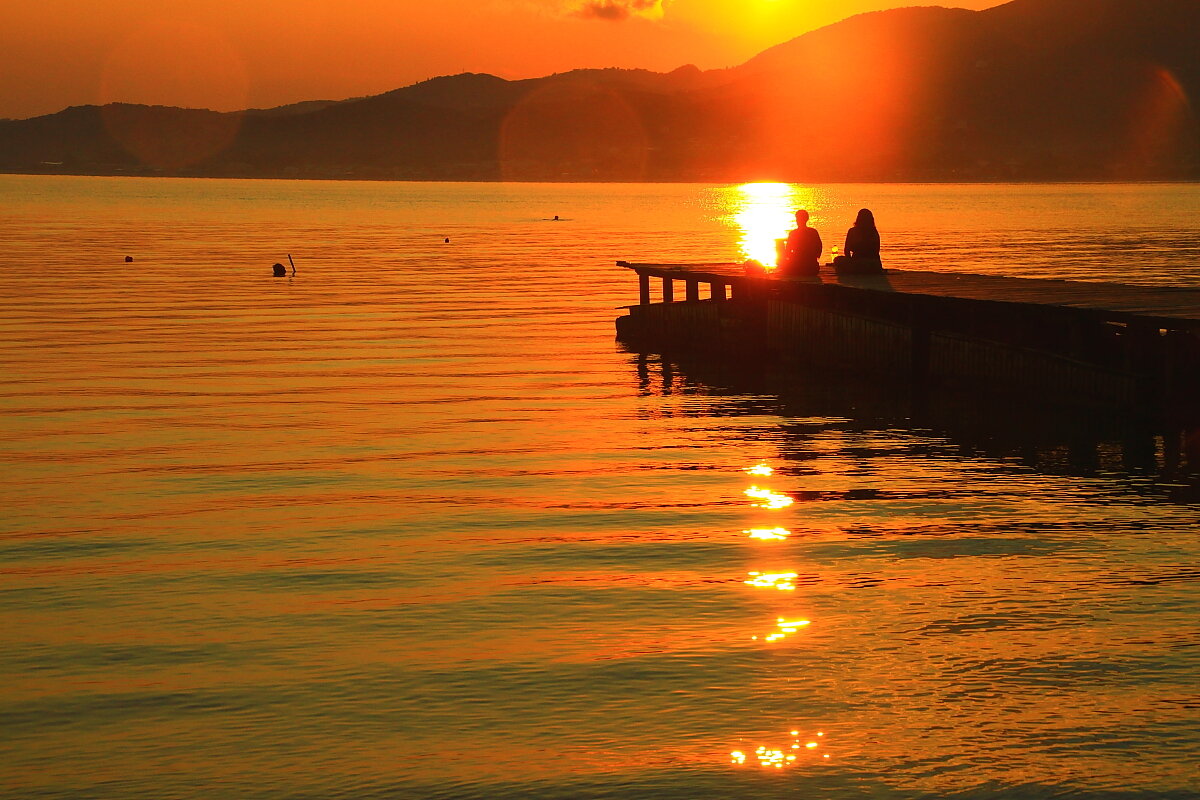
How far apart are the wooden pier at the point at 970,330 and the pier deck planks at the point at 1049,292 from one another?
0.11 feet

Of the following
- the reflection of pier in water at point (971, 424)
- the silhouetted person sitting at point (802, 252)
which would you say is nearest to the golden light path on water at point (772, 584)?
the reflection of pier in water at point (971, 424)

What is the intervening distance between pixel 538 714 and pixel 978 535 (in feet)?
23.0

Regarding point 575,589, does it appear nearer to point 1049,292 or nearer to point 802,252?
point 1049,292

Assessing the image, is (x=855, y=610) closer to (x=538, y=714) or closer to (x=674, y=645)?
(x=674, y=645)

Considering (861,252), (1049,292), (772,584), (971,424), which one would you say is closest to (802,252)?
(861,252)

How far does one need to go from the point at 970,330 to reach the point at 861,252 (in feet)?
14.7

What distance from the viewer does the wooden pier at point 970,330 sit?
74.3 ft

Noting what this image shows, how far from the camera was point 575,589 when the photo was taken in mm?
13031

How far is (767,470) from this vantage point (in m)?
19.0

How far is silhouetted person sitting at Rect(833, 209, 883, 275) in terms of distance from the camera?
101ft

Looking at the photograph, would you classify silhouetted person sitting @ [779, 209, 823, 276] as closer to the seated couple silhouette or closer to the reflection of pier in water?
the seated couple silhouette

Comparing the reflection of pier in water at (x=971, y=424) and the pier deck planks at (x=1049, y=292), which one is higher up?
the pier deck planks at (x=1049, y=292)

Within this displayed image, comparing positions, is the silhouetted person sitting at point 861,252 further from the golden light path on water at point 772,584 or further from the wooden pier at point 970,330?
the golden light path on water at point 772,584

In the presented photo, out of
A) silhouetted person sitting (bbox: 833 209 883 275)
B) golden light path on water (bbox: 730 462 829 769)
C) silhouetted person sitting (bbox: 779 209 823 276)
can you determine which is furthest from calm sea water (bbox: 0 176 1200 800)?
silhouetted person sitting (bbox: 833 209 883 275)
